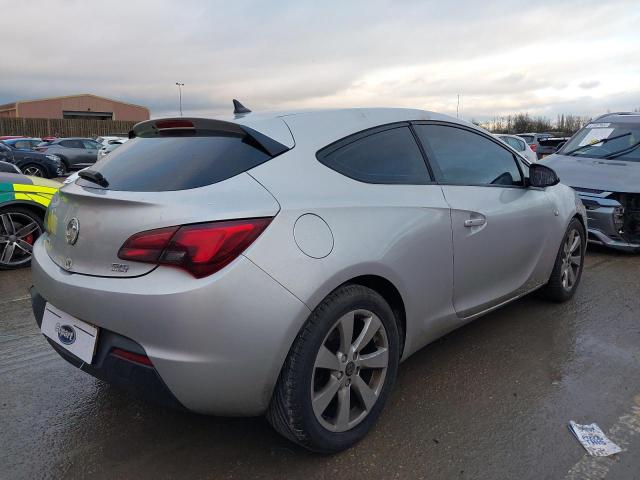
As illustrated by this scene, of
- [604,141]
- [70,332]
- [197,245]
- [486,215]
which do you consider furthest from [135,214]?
→ [604,141]

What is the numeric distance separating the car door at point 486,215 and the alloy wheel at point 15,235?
444 cm

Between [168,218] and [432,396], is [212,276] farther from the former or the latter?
[432,396]

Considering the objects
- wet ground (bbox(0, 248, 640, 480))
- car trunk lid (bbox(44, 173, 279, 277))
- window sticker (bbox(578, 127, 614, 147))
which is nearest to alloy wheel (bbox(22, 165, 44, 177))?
wet ground (bbox(0, 248, 640, 480))

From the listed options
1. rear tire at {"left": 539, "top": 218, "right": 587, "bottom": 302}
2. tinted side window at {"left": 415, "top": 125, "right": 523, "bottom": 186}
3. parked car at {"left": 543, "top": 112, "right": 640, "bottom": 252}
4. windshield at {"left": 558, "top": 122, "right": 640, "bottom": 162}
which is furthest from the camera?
windshield at {"left": 558, "top": 122, "right": 640, "bottom": 162}

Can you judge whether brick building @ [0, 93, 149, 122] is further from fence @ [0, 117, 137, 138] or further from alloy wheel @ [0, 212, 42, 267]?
alloy wheel @ [0, 212, 42, 267]

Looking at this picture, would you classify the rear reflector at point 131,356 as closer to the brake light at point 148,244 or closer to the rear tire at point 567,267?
the brake light at point 148,244

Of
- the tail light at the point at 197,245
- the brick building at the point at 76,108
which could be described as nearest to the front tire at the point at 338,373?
the tail light at the point at 197,245

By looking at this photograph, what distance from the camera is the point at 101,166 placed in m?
2.63

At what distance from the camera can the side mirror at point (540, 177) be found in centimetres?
358

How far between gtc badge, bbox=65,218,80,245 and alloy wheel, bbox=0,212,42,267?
147 inches

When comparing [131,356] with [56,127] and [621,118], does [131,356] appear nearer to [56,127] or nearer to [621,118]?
[621,118]

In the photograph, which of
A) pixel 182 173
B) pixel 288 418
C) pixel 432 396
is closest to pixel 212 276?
pixel 182 173

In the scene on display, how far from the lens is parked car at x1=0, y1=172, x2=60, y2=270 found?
5.39 m

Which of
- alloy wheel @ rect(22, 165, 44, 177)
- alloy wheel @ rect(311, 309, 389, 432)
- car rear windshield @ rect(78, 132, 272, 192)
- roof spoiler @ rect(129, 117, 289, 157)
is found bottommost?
alloy wheel @ rect(22, 165, 44, 177)
